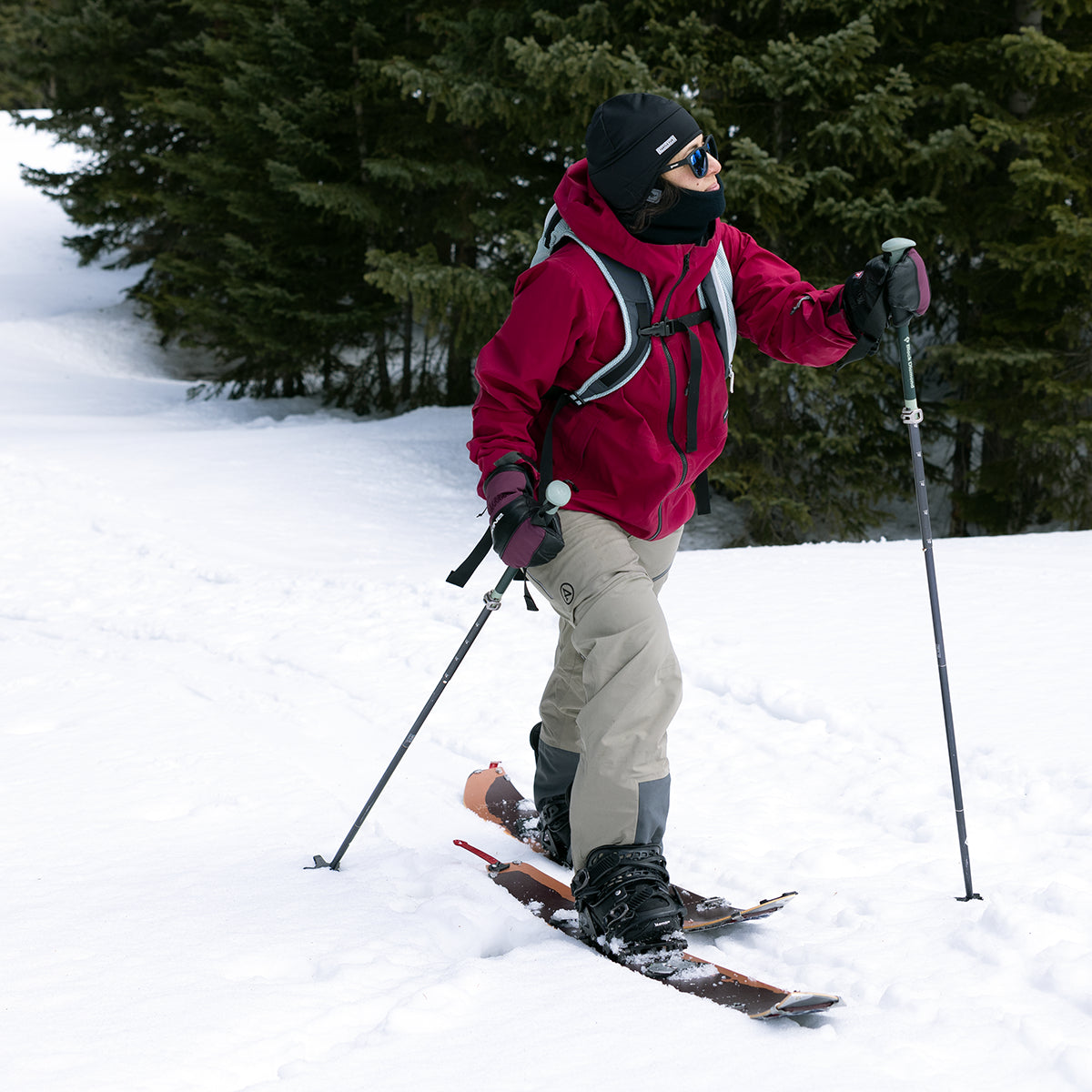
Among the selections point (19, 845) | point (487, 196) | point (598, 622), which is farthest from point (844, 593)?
point (487, 196)

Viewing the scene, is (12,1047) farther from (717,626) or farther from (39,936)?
(717,626)

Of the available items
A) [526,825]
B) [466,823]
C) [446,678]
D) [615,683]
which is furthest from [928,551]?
[466,823]

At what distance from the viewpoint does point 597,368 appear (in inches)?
105

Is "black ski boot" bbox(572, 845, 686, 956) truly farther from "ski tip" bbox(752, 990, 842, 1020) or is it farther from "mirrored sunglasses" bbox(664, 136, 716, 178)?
"mirrored sunglasses" bbox(664, 136, 716, 178)

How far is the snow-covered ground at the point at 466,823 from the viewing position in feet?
6.95

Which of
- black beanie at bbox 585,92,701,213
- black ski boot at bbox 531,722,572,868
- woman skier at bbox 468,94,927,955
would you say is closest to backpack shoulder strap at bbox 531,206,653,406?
woman skier at bbox 468,94,927,955

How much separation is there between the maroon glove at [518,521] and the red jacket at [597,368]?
0.07 meters

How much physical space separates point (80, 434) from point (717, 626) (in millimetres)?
9265

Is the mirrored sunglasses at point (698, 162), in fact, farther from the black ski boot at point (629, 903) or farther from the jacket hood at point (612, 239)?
the black ski boot at point (629, 903)

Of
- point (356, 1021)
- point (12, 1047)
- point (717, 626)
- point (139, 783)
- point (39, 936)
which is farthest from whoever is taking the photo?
point (717, 626)

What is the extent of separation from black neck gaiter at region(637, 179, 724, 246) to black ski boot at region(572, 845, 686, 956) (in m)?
1.58

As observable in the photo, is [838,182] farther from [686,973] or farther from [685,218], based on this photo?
[686,973]

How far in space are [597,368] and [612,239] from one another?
1.09 ft

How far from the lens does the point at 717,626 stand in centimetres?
542
